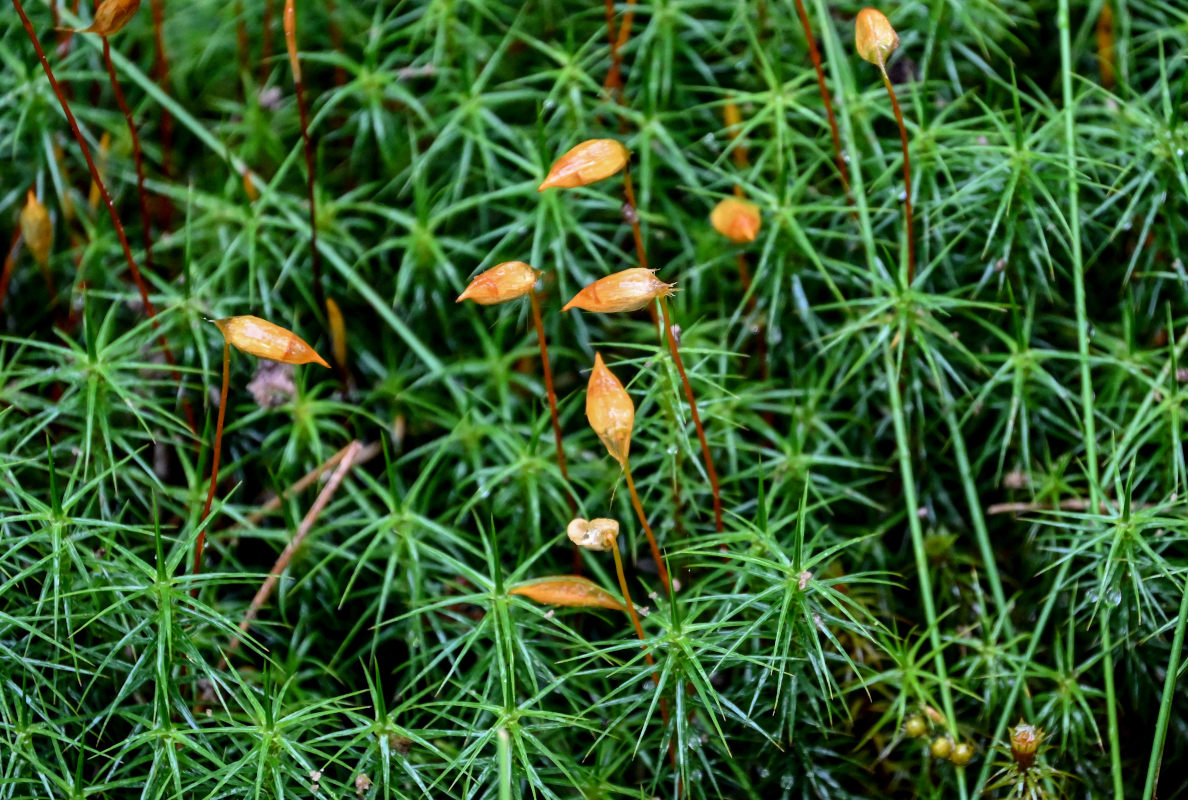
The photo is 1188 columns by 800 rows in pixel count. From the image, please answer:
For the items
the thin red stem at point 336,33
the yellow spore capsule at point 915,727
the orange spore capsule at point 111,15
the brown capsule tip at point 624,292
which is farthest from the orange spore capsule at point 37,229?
the yellow spore capsule at point 915,727

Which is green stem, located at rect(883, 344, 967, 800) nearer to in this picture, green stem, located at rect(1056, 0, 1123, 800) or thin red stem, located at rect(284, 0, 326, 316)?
green stem, located at rect(1056, 0, 1123, 800)

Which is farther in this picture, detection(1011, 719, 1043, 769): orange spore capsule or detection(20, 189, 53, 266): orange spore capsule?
detection(20, 189, 53, 266): orange spore capsule

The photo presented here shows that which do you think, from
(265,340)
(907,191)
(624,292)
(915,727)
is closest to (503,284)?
(624,292)

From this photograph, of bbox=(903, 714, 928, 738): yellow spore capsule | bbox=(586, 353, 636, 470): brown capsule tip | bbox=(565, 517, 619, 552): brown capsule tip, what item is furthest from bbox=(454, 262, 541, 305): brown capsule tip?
bbox=(903, 714, 928, 738): yellow spore capsule

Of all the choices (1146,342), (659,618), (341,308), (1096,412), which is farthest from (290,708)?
(1146,342)

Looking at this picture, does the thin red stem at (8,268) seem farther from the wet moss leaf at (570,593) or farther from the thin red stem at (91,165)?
the wet moss leaf at (570,593)

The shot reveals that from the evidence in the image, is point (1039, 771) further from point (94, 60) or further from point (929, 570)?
point (94, 60)
